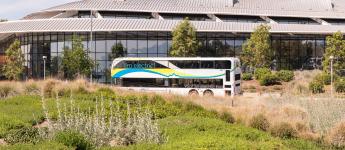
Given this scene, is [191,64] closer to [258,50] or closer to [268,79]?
[268,79]

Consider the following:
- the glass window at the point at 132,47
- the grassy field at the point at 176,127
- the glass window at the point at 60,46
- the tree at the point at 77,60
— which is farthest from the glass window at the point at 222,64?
the glass window at the point at 60,46

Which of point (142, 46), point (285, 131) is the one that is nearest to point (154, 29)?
point (142, 46)

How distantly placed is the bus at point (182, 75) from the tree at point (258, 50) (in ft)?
33.7

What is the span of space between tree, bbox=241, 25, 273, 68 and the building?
2639 mm

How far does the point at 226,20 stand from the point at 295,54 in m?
8.09

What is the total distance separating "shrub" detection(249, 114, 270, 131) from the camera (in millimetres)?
16641

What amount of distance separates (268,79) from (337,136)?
3008 cm

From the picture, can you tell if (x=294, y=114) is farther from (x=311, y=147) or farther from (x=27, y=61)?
(x=27, y=61)

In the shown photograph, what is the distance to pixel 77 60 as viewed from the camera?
4516cm

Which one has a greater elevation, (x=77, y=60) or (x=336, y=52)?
(x=336, y=52)

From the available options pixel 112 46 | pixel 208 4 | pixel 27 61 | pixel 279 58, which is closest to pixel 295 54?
pixel 279 58

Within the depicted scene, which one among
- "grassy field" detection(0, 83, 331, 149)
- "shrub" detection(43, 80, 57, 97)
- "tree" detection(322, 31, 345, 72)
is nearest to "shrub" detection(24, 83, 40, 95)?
"shrub" detection(43, 80, 57, 97)

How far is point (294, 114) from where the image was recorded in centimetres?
1859

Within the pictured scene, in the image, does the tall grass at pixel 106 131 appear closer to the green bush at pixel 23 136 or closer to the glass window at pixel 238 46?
the green bush at pixel 23 136
